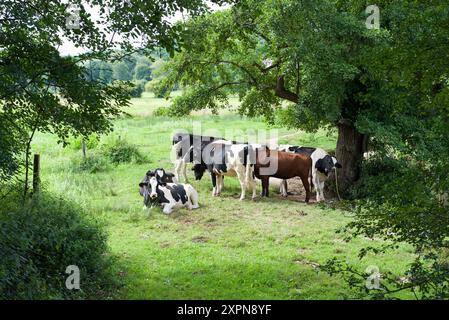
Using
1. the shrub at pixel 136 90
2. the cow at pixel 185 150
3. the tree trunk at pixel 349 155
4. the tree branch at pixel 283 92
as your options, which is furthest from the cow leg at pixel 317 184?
the shrub at pixel 136 90

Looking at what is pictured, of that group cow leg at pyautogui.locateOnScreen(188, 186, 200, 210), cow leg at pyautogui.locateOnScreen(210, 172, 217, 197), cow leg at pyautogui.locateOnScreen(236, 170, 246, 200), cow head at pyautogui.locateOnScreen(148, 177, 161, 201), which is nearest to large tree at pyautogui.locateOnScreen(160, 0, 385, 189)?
cow leg at pyautogui.locateOnScreen(236, 170, 246, 200)

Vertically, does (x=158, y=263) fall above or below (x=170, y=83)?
below

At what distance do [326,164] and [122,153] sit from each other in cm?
878

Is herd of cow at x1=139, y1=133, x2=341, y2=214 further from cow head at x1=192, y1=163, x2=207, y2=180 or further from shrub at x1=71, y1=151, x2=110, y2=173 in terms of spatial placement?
shrub at x1=71, y1=151, x2=110, y2=173

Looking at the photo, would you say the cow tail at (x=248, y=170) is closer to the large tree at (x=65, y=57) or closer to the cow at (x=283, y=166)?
the cow at (x=283, y=166)

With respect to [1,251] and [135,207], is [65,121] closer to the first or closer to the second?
[1,251]

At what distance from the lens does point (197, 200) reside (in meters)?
16.4

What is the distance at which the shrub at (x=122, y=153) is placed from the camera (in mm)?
22578

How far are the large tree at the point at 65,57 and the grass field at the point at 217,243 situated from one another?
3.08m

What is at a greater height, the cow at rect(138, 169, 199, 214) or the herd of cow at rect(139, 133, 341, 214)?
the herd of cow at rect(139, 133, 341, 214)

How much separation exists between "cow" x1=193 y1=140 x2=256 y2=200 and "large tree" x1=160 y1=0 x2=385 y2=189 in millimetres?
1957

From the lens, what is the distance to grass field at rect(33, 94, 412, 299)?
10.0 metres
